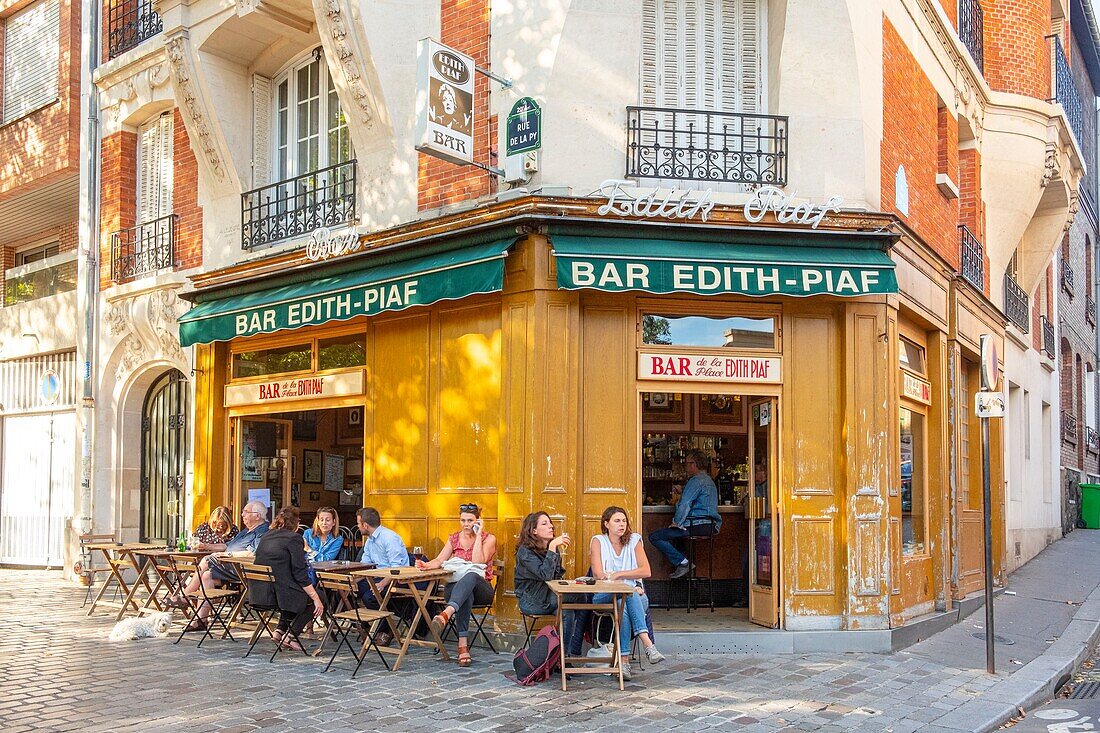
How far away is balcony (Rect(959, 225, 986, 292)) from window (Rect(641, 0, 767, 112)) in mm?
5147

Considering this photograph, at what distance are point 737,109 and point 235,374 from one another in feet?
22.9

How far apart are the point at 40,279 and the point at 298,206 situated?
7564mm

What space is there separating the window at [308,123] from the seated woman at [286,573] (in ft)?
16.0

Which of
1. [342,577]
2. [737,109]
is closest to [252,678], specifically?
[342,577]

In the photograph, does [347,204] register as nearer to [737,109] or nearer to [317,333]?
[317,333]

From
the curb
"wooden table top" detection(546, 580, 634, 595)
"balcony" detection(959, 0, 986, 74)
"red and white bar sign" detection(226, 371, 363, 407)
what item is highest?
"balcony" detection(959, 0, 986, 74)

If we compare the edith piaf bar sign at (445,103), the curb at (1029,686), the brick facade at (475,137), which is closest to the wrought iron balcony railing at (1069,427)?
the curb at (1029,686)

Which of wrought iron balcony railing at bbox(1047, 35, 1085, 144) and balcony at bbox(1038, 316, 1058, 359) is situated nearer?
wrought iron balcony railing at bbox(1047, 35, 1085, 144)

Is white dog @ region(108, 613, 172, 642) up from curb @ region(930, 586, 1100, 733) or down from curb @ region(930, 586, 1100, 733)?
up

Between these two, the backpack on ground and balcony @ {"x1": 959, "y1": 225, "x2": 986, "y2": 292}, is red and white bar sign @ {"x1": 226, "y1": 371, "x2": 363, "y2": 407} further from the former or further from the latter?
balcony @ {"x1": 959, "y1": 225, "x2": 986, "y2": 292}

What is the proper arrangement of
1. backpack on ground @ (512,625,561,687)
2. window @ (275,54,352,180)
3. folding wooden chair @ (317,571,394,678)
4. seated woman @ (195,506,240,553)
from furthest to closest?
window @ (275,54,352,180)
seated woman @ (195,506,240,553)
folding wooden chair @ (317,571,394,678)
backpack on ground @ (512,625,561,687)

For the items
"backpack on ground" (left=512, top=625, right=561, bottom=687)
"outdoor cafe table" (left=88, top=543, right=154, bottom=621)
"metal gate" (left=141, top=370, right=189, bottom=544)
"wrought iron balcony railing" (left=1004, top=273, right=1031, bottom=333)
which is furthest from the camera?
"wrought iron balcony railing" (left=1004, top=273, right=1031, bottom=333)

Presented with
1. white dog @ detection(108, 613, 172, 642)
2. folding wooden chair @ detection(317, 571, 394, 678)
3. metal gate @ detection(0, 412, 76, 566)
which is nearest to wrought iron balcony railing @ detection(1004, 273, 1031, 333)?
folding wooden chair @ detection(317, 571, 394, 678)

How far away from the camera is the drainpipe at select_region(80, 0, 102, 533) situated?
15.4m
